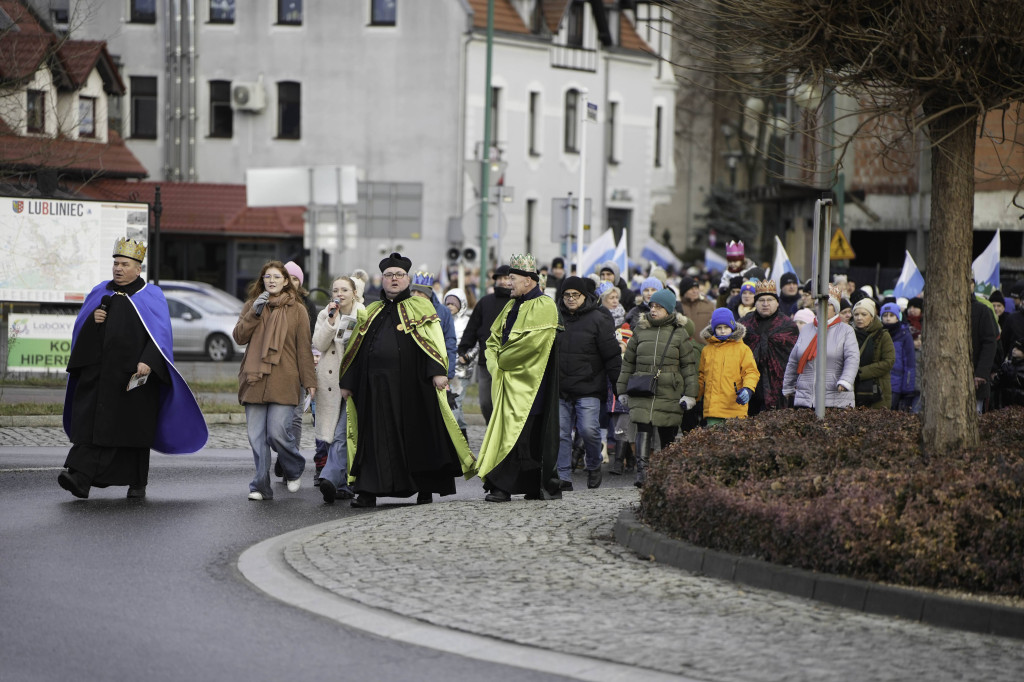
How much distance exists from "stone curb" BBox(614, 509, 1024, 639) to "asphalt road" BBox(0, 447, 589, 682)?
213cm

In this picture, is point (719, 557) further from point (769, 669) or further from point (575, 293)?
point (575, 293)

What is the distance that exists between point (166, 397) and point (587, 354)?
11.7ft

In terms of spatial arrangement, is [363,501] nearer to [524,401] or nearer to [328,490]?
[328,490]

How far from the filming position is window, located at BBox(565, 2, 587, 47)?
163ft

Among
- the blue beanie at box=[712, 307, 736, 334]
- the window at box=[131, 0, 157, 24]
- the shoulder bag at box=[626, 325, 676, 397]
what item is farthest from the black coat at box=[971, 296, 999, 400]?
the window at box=[131, 0, 157, 24]

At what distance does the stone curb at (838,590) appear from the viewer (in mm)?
7602

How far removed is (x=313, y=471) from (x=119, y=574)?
245 inches

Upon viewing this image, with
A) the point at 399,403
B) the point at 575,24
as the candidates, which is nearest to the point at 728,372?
the point at 399,403

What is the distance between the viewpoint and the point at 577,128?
167ft

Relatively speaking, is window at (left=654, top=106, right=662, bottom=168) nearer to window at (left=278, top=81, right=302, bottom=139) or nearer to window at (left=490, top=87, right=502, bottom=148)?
window at (left=490, top=87, right=502, bottom=148)

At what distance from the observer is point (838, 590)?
814cm

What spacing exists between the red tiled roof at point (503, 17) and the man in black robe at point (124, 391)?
34.3 metres

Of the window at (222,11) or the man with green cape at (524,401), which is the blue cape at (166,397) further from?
the window at (222,11)

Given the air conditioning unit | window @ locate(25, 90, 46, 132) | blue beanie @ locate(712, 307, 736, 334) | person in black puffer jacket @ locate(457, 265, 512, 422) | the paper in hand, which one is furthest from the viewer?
the air conditioning unit
